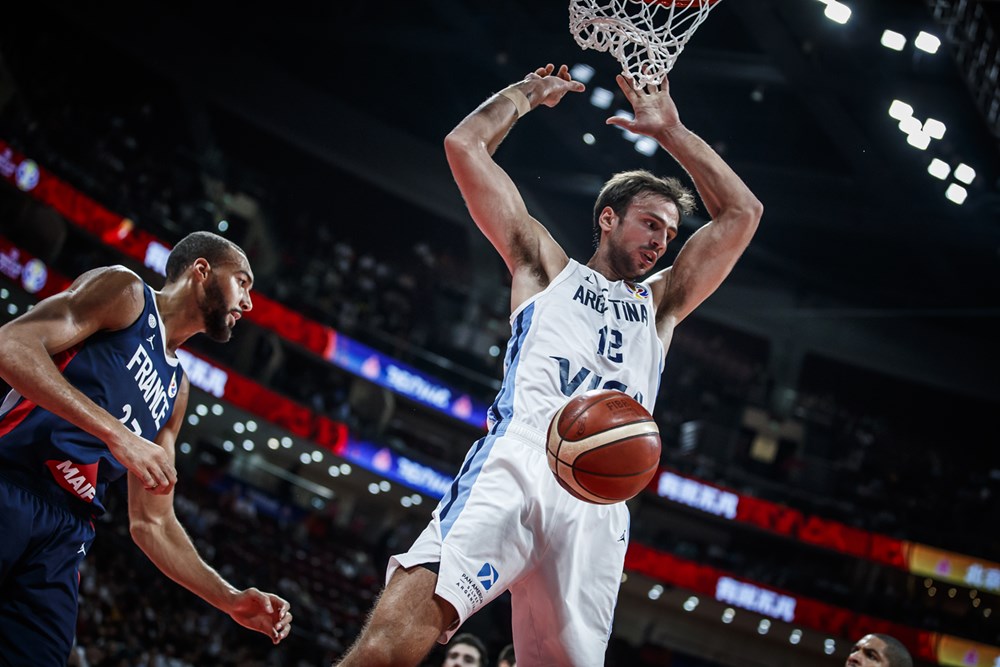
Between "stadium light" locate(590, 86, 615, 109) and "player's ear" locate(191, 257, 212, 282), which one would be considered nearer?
"player's ear" locate(191, 257, 212, 282)

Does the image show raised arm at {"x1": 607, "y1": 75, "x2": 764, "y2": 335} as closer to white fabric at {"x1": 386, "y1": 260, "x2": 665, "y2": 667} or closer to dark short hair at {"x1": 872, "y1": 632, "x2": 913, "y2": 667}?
white fabric at {"x1": 386, "y1": 260, "x2": 665, "y2": 667}

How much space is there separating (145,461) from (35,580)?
66 cm

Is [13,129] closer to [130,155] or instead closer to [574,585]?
[130,155]

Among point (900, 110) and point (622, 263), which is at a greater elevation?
point (900, 110)

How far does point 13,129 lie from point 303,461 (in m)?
9.80

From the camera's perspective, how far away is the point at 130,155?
1986 cm

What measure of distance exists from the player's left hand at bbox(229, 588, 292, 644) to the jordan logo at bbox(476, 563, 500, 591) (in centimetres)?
94

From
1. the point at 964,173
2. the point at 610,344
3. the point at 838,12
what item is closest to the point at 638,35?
the point at 610,344

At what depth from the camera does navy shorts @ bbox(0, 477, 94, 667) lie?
3.05m

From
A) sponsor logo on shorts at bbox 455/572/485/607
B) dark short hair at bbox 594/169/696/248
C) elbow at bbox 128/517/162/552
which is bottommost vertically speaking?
elbow at bbox 128/517/162/552

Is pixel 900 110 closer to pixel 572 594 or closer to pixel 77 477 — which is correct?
pixel 572 594

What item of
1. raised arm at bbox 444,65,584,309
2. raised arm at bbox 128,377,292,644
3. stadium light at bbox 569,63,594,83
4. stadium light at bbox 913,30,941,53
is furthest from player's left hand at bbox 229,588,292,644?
stadium light at bbox 569,63,594,83

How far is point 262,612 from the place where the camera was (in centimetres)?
340

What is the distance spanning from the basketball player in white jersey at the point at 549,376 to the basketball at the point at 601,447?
0.13 m
